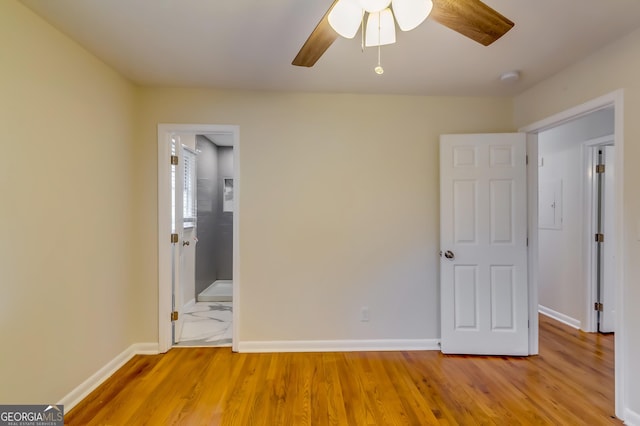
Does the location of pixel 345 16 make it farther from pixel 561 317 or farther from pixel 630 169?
pixel 561 317

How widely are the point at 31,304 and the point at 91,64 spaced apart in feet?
5.46

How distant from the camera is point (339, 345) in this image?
8.82 feet

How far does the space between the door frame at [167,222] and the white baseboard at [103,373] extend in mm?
134

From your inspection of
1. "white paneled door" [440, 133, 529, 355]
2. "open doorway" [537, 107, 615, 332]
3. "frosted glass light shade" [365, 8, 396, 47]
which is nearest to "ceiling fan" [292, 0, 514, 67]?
"frosted glass light shade" [365, 8, 396, 47]

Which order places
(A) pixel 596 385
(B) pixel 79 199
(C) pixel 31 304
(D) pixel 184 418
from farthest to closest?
(A) pixel 596 385
(B) pixel 79 199
(D) pixel 184 418
(C) pixel 31 304

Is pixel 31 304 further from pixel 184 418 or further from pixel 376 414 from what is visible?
pixel 376 414

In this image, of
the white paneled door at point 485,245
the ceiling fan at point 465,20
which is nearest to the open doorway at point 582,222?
the white paneled door at point 485,245

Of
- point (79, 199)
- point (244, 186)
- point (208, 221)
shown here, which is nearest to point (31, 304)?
point (79, 199)

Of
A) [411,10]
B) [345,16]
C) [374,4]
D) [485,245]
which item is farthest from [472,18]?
[485,245]

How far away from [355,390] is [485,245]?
1697 millimetres

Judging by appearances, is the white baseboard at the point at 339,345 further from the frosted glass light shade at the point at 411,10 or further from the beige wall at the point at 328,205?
the frosted glass light shade at the point at 411,10

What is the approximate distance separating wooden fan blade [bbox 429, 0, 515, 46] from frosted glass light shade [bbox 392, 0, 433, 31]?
0.03 m

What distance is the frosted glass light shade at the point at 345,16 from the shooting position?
4.08 feet

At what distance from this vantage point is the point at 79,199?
1.99m
